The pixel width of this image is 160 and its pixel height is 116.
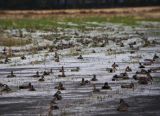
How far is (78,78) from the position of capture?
18.4 m

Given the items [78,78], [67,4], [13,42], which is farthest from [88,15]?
[78,78]

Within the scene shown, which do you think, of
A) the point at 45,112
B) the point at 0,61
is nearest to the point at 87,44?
the point at 0,61

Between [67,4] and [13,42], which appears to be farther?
[67,4]

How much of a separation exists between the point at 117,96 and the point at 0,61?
32.3ft

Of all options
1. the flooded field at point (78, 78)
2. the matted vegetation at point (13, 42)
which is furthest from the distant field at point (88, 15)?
the flooded field at point (78, 78)

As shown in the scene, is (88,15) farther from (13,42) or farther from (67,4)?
(13,42)

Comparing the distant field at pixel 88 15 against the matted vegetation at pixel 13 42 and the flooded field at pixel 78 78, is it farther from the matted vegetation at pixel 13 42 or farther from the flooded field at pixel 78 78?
the flooded field at pixel 78 78

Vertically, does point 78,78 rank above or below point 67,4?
below

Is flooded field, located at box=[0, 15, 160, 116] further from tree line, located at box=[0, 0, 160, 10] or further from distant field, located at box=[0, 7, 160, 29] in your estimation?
tree line, located at box=[0, 0, 160, 10]

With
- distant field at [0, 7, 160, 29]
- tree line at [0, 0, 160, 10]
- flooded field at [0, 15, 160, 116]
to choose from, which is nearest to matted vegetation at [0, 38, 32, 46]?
flooded field at [0, 15, 160, 116]

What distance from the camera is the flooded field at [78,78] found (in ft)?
43.8

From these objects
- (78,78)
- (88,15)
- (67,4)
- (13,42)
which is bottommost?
(78,78)

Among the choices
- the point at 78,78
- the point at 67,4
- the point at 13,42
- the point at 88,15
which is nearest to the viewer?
the point at 78,78

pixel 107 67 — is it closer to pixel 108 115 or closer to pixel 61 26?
pixel 108 115
